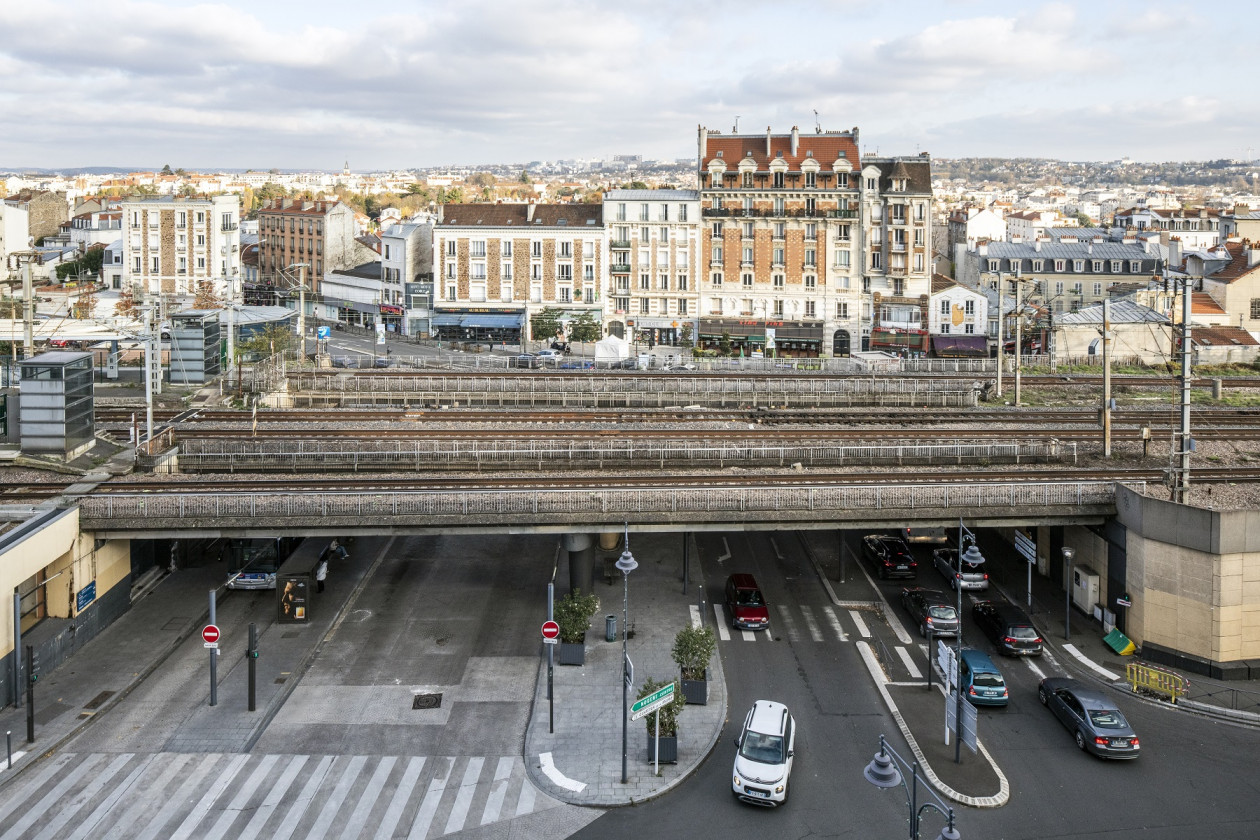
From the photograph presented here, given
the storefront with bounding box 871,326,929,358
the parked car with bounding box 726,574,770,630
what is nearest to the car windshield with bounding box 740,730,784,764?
the parked car with bounding box 726,574,770,630

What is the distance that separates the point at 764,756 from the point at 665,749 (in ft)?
7.08

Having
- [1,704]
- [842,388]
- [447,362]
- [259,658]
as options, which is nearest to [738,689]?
[259,658]

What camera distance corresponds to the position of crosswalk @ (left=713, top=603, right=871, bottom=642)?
31094 millimetres

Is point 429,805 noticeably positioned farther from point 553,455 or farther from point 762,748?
point 553,455

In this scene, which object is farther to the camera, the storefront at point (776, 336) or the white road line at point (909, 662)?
the storefront at point (776, 336)

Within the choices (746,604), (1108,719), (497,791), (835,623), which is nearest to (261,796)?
(497,791)

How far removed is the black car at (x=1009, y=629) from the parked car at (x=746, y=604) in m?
5.96

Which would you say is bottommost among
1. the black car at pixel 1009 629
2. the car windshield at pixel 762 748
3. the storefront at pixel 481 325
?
the car windshield at pixel 762 748

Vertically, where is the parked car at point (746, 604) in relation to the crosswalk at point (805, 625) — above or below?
above

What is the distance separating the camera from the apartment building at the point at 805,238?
80.1 m

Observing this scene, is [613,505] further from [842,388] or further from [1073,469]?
[842,388]

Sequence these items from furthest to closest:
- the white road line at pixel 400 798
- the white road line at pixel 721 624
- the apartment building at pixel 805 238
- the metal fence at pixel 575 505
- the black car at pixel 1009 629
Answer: the apartment building at pixel 805 238 → the white road line at pixel 721 624 → the metal fence at pixel 575 505 → the black car at pixel 1009 629 → the white road line at pixel 400 798

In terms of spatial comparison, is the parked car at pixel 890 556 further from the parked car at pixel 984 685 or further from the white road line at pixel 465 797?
the white road line at pixel 465 797

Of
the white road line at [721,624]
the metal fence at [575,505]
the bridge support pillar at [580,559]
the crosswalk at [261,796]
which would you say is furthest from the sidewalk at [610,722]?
the metal fence at [575,505]
